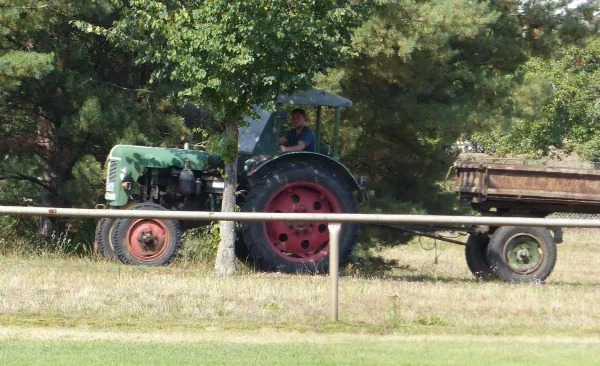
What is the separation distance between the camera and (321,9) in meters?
11.7

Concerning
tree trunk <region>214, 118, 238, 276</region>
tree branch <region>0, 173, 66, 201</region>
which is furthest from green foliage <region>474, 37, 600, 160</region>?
tree trunk <region>214, 118, 238, 276</region>

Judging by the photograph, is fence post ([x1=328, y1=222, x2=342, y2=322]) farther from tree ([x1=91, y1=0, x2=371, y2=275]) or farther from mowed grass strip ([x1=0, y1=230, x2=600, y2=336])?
tree ([x1=91, y1=0, x2=371, y2=275])

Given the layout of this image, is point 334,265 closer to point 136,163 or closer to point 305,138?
point 305,138

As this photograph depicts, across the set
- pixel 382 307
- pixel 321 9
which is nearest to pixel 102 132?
pixel 321 9

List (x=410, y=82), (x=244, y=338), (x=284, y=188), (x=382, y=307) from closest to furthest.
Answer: (x=244, y=338)
(x=382, y=307)
(x=284, y=188)
(x=410, y=82)

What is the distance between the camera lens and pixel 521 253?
1310cm

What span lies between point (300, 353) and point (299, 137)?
19.5 ft

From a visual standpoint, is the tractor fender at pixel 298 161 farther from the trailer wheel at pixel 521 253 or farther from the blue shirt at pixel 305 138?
the trailer wheel at pixel 521 253

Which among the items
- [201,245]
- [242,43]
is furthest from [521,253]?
[201,245]

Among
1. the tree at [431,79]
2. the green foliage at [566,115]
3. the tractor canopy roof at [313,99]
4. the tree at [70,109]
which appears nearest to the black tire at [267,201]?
the tractor canopy roof at [313,99]

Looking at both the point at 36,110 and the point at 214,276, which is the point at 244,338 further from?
the point at 36,110

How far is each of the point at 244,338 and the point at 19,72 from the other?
7.91 meters

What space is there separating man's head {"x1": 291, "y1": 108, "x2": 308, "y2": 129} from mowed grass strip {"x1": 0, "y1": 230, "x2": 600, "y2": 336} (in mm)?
2687

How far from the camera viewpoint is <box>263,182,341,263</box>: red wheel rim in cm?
1285
